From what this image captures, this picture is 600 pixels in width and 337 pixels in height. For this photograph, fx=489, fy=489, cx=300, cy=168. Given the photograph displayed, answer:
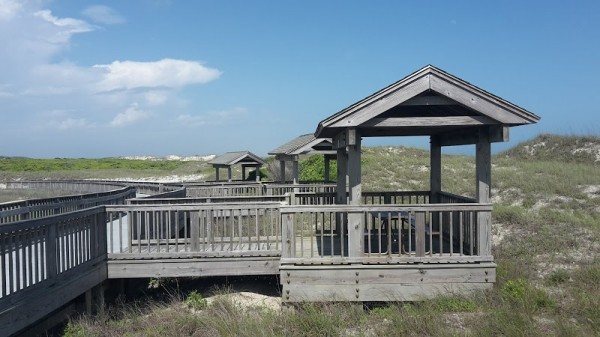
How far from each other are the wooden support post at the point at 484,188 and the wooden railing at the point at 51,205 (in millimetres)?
9770

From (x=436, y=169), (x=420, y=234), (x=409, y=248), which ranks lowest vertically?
(x=409, y=248)

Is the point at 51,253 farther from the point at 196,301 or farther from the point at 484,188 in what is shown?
the point at 484,188

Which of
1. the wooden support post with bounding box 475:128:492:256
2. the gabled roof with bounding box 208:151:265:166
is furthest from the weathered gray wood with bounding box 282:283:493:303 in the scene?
the gabled roof with bounding box 208:151:265:166

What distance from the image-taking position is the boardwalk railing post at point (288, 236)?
8.74 m

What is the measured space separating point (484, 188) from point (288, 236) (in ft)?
12.1

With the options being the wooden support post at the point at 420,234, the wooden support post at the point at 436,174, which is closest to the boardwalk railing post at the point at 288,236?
the wooden support post at the point at 420,234

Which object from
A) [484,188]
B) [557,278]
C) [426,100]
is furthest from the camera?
[557,278]

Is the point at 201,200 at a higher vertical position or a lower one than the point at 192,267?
higher

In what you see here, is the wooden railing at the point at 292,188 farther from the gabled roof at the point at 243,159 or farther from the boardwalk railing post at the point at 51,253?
the boardwalk railing post at the point at 51,253

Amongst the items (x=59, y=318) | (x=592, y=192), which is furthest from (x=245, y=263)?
(x=592, y=192)

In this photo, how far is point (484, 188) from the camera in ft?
29.4

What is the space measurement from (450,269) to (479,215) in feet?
3.60

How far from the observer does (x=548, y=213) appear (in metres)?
15.3

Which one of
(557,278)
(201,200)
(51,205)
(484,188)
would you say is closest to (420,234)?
(484,188)
